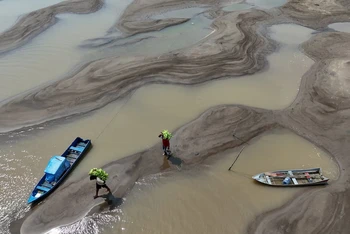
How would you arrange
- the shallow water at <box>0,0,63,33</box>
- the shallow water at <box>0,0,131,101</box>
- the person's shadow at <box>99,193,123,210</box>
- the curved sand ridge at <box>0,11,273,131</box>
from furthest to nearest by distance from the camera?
the shallow water at <box>0,0,63,33</box>, the shallow water at <box>0,0,131,101</box>, the curved sand ridge at <box>0,11,273,131</box>, the person's shadow at <box>99,193,123,210</box>

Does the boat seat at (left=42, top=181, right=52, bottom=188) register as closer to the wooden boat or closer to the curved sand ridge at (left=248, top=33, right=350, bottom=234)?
the curved sand ridge at (left=248, top=33, right=350, bottom=234)

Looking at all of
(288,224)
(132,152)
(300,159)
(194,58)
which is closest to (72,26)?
(194,58)

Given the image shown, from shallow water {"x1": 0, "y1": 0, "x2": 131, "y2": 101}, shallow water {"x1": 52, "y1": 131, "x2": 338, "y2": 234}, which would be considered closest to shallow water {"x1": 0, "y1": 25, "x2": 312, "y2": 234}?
shallow water {"x1": 52, "y1": 131, "x2": 338, "y2": 234}

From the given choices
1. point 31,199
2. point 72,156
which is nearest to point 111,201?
point 31,199

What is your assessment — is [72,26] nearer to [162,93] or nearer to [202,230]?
[162,93]

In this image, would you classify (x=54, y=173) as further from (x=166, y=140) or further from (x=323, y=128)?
(x=323, y=128)

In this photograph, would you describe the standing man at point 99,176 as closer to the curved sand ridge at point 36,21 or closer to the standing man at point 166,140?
the standing man at point 166,140
